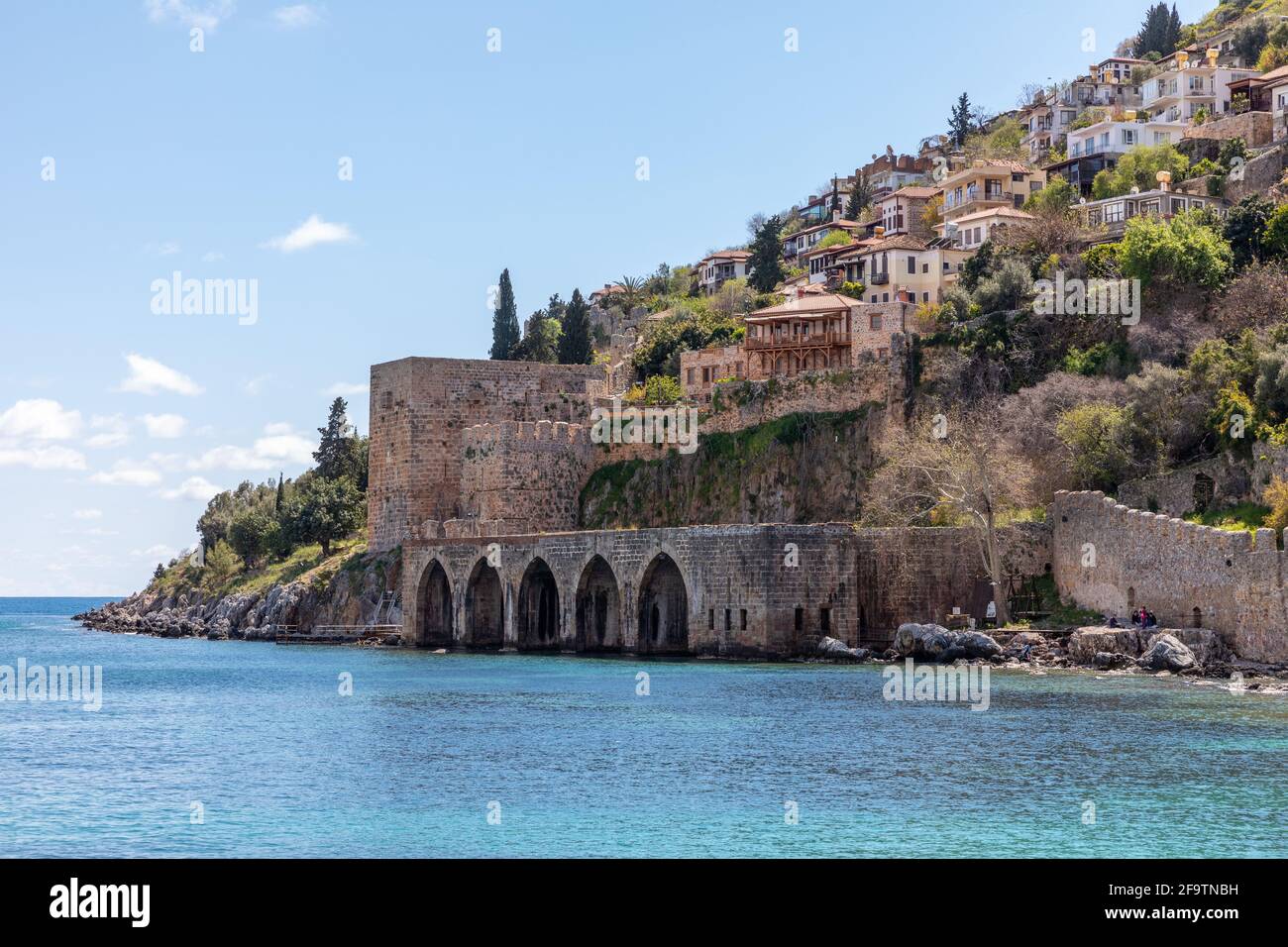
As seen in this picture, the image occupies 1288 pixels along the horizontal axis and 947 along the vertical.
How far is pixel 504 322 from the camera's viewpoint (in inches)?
3949

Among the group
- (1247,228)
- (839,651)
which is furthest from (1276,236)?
(839,651)

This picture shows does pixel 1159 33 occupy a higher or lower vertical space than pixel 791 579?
higher

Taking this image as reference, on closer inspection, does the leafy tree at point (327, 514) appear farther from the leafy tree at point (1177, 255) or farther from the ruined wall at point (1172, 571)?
the ruined wall at point (1172, 571)

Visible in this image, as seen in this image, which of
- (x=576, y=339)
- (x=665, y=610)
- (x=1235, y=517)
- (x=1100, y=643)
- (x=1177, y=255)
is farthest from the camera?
(x=576, y=339)

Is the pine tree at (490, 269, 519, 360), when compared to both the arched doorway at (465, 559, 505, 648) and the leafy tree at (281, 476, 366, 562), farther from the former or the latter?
the arched doorway at (465, 559, 505, 648)

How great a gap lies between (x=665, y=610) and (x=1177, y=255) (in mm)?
20940

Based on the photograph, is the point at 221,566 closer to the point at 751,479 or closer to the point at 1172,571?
the point at 751,479

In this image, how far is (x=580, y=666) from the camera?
151 feet

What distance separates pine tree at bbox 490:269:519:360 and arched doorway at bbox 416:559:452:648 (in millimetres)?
40950

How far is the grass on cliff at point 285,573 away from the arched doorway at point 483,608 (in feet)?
40.5

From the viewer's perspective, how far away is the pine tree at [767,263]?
308 ft

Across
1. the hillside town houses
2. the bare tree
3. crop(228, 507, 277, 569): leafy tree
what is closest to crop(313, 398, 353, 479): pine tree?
crop(228, 507, 277, 569): leafy tree

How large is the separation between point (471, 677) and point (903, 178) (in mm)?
74052
